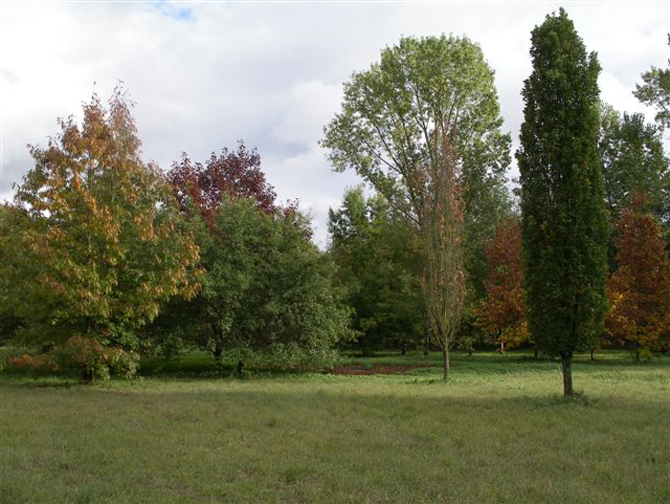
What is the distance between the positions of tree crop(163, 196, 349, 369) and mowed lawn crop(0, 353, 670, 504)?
5277 millimetres

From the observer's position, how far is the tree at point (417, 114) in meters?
29.5

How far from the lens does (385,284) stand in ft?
107

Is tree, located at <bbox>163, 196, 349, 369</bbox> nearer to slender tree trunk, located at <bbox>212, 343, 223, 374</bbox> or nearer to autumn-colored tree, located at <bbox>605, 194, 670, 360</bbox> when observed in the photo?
slender tree trunk, located at <bbox>212, 343, 223, 374</bbox>

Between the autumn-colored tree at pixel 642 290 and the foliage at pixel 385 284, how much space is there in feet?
30.6

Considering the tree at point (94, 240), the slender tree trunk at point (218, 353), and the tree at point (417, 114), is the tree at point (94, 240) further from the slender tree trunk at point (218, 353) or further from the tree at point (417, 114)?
the tree at point (417, 114)

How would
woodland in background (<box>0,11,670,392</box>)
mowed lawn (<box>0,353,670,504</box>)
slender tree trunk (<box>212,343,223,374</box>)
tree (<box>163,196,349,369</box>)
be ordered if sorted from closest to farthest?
mowed lawn (<box>0,353,670,504</box>)
woodland in background (<box>0,11,670,392</box>)
tree (<box>163,196,349,369</box>)
slender tree trunk (<box>212,343,223,374</box>)

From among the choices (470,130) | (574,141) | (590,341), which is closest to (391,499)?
(590,341)

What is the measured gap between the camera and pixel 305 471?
6.50 metres

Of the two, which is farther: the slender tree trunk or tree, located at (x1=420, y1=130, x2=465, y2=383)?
the slender tree trunk

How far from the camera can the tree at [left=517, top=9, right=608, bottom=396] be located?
1241 cm

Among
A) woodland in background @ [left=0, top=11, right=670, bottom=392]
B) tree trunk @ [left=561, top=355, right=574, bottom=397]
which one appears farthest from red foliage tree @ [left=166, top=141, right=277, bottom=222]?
tree trunk @ [left=561, top=355, right=574, bottom=397]

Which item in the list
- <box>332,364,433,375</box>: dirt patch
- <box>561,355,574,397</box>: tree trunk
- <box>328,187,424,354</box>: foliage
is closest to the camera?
<box>561,355,574,397</box>: tree trunk

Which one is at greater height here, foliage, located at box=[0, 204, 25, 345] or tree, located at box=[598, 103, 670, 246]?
tree, located at box=[598, 103, 670, 246]

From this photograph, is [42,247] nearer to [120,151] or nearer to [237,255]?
[120,151]
